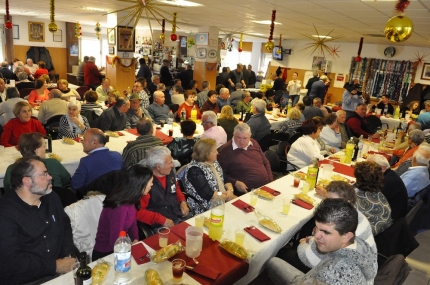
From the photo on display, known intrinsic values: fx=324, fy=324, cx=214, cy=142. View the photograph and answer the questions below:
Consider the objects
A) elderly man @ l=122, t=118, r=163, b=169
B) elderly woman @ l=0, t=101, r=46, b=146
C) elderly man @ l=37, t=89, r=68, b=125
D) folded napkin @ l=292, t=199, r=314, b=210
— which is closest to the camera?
folded napkin @ l=292, t=199, r=314, b=210

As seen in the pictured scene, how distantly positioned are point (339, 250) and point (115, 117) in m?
4.42

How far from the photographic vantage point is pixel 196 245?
213cm

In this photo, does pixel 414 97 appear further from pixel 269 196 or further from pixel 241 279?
pixel 241 279

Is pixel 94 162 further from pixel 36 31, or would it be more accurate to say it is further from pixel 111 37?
pixel 36 31

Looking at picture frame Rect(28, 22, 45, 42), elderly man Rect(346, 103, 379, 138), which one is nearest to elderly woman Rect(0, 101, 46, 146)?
elderly man Rect(346, 103, 379, 138)

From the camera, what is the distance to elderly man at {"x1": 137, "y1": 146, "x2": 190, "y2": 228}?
2768mm

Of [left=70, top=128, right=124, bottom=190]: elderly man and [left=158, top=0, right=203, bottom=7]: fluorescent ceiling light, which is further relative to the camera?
[left=158, top=0, right=203, bottom=7]: fluorescent ceiling light

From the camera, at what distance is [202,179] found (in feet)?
10.4

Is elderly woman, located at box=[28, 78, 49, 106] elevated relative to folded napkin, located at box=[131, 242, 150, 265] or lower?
elevated

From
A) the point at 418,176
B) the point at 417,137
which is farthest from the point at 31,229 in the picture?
the point at 417,137

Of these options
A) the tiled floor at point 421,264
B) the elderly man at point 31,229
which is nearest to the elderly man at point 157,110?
the elderly man at point 31,229

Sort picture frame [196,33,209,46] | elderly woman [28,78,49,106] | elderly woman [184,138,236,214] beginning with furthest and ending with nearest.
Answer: picture frame [196,33,209,46] → elderly woman [28,78,49,106] → elderly woman [184,138,236,214]

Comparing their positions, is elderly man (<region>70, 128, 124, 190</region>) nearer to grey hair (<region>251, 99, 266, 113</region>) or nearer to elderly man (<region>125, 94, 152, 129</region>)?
elderly man (<region>125, 94, 152, 129</region>)

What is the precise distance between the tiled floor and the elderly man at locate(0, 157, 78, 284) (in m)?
3.44
